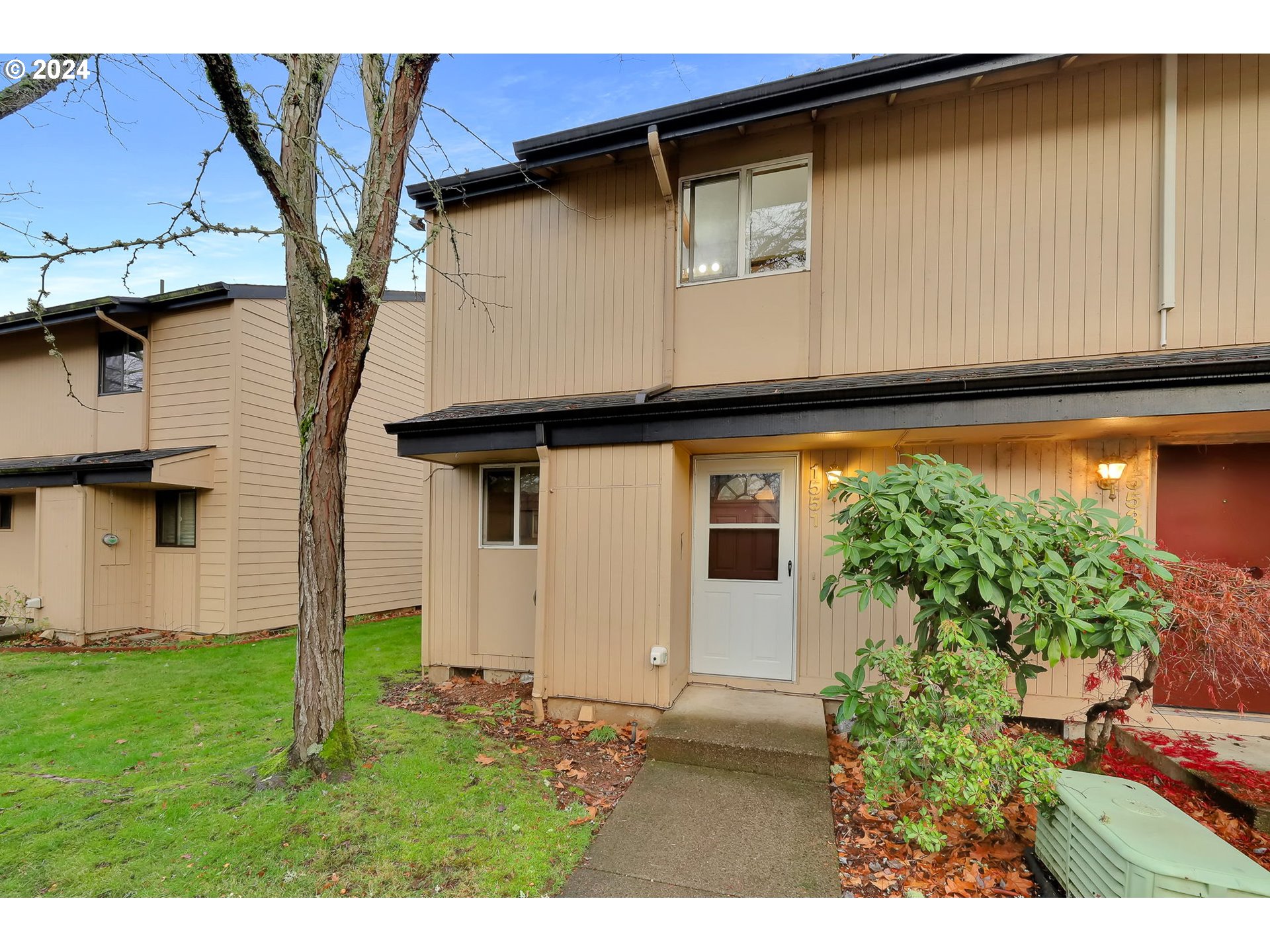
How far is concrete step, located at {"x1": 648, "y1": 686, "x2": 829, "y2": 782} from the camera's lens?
3.59m

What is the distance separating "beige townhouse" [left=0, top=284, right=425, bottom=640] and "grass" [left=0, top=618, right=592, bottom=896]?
3251mm

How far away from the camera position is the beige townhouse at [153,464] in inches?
313

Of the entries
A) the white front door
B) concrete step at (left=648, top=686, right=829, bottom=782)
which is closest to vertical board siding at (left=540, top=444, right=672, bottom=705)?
concrete step at (left=648, top=686, right=829, bottom=782)

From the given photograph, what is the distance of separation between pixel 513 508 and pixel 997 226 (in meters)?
5.32

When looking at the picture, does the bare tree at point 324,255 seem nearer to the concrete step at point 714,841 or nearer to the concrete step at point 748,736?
the concrete step at point 714,841

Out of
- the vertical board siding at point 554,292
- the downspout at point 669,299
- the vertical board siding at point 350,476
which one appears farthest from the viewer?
the vertical board siding at point 350,476

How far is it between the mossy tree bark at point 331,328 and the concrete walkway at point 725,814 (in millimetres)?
2153

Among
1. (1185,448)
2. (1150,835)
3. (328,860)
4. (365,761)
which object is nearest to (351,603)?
(365,761)

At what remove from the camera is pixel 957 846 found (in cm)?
291

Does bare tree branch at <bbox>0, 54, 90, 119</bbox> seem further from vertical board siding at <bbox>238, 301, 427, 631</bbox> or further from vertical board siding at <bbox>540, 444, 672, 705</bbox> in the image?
vertical board siding at <bbox>238, 301, 427, 631</bbox>

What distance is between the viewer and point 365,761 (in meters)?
3.66

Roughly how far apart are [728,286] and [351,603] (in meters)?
8.64

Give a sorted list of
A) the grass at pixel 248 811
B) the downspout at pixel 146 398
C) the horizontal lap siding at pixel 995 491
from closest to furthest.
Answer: the grass at pixel 248 811, the horizontal lap siding at pixel 995 491, the downspout at pixel 146 398

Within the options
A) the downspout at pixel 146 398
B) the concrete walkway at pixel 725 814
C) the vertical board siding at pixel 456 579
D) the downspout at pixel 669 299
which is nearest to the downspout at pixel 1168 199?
the downspout at pixel 669 299
